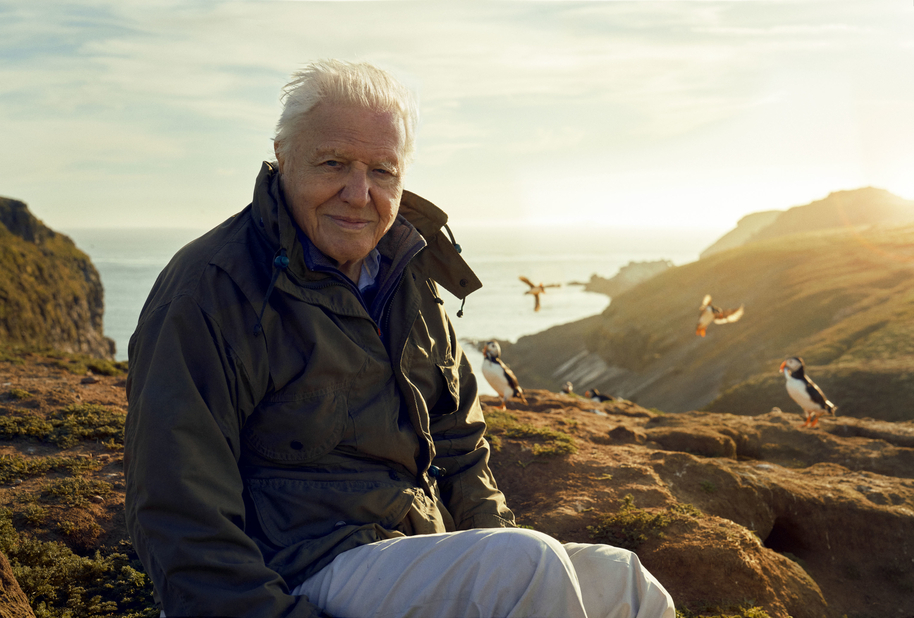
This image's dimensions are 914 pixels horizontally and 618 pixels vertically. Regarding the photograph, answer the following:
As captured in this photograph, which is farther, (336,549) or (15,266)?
(15,266)

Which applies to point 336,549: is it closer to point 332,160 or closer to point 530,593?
point 530,593

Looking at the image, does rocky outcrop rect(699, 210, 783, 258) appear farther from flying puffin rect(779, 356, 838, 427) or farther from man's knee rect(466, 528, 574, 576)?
man's knee rect(466, 528, 574, 576)

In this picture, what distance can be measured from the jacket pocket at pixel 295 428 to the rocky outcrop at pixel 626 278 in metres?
127

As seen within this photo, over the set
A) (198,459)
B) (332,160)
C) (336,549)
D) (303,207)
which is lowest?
(336,549)

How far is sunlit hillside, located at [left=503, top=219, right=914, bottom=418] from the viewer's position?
1911cm

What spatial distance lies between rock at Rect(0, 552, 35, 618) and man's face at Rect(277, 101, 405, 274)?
2.06 meters

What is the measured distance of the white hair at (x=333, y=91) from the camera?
8.39 feet

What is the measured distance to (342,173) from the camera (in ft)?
8.71

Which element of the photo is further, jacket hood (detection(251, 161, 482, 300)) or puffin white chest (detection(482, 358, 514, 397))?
puffin white chest (detection(482, 358, 514, 397))

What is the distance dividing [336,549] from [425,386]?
84 centimetres

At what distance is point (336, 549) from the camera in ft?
7.68

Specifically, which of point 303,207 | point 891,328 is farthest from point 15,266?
point 891,328

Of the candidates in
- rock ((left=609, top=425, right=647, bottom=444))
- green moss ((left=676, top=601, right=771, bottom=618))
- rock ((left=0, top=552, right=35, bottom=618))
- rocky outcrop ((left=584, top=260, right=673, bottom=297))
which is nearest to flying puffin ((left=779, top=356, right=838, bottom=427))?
rock ((left=609, top=425, right=647, bottom=444))

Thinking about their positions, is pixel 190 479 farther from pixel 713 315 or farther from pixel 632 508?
pixel 713 315
